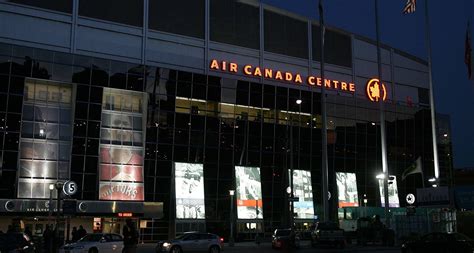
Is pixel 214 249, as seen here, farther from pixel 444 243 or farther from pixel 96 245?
pixel 444 243

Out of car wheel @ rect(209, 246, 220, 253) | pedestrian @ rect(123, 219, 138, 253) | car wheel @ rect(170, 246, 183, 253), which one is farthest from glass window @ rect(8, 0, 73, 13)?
pedestrian @ rect(123, 219, 138, 253)

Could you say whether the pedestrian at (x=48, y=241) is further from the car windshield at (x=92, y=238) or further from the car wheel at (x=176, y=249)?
the car wheel at (x=176, y=249)

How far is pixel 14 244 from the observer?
67.2 ft

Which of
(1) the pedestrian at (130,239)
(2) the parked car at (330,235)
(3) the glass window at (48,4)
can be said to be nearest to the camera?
(1) the pedestrian at (130,239)

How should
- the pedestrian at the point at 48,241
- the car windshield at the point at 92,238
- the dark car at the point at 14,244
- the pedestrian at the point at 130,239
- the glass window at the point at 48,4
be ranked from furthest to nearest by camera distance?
the glass window at the point at 48,4, the car windshield at the point at 92,238, the pedestrian at the point at 48,241, the dark car at the point at 14,244, the pedestrian at the point at 130,239

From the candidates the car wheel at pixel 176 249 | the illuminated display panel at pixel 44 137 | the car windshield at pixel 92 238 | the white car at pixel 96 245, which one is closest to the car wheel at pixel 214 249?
the car wheel at pixel 176 249

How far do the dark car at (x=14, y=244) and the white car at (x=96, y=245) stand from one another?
9.18 meters

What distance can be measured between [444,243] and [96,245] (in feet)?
60.4

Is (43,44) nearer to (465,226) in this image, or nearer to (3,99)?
(3,99)

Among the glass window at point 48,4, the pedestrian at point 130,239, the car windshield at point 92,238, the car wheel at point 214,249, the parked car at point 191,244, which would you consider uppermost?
the glass window at point 48,4

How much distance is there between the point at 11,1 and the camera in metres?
47.9

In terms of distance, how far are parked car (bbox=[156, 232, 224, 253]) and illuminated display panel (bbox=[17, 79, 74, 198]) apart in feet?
55.7

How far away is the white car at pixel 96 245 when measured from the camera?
30453 millimetres

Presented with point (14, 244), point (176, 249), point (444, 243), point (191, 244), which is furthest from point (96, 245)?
point (444, 243)
